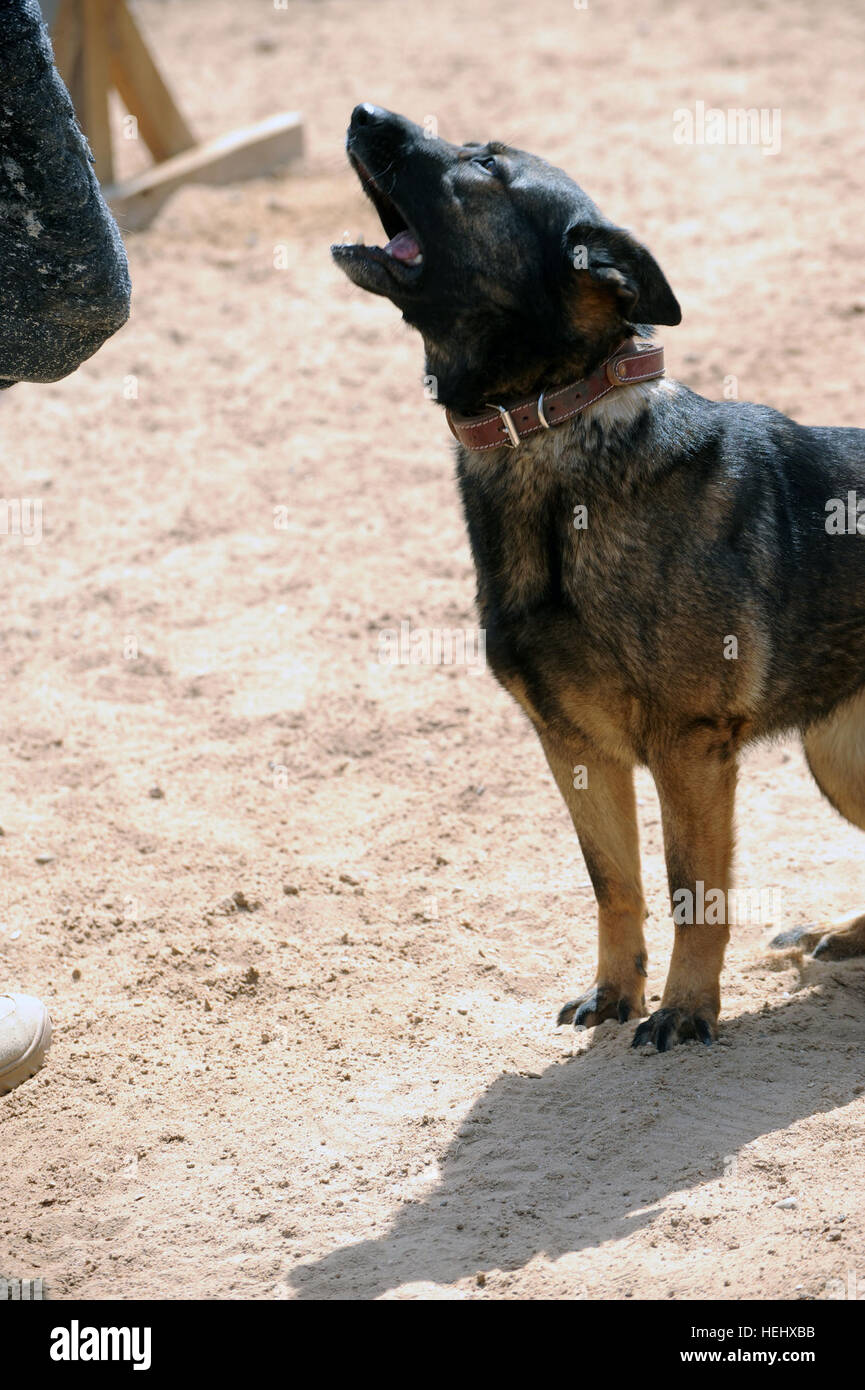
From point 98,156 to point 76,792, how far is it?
5793mm

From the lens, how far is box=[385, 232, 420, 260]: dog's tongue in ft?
11.8

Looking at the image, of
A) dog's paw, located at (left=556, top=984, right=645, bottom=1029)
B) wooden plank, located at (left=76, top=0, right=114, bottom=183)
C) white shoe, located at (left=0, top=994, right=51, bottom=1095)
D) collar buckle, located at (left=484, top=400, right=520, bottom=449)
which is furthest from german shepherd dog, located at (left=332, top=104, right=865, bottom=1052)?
wooden plank, located at (left=76, top=0, right=114, bottom=183)

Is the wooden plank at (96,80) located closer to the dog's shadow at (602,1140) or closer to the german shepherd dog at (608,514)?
the german shepherd dog at (608,514)

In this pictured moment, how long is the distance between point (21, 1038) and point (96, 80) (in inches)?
290

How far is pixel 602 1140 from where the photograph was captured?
3.32 m

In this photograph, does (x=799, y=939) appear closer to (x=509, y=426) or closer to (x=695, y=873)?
(x=695, y=873)

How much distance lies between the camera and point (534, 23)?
12.5 metres

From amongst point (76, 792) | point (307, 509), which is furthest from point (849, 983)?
point (307, 509)

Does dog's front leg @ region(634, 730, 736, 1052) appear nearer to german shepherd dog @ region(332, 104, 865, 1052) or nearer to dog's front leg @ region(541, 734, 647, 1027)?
german shepherd dog @ region(332, 104, 865, 1052)

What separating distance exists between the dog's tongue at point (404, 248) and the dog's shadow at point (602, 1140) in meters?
2.14

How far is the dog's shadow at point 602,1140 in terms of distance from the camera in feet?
9.80

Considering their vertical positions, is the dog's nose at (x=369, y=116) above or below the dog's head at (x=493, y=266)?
above

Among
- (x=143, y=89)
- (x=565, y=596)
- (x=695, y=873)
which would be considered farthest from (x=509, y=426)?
(x=143, y=89)

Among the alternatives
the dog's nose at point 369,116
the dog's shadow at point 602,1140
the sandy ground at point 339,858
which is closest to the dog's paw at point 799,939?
the sandy ground at point 339,858
